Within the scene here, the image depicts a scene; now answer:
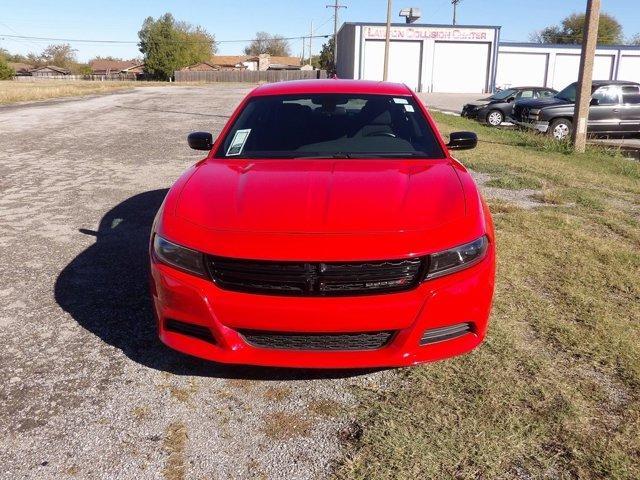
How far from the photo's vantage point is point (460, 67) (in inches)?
1745

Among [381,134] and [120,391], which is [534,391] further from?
[120,391]

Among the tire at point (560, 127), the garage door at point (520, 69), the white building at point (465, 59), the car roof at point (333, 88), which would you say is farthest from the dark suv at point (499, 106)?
the garage door at point (520, 69)

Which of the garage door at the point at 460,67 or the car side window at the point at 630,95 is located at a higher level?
the garage door at the point at 460,67

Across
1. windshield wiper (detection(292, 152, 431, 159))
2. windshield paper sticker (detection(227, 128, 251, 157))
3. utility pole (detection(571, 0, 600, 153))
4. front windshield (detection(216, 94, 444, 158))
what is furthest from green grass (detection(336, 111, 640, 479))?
utility pole (detection(571, 0, 600, 153))

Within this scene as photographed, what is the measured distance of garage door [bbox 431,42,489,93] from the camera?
44094 millimetres

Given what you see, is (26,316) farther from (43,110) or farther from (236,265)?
(43,110)

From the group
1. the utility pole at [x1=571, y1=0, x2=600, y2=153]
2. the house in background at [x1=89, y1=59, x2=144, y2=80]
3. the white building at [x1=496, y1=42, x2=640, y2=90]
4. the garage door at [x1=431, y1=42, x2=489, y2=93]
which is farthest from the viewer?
the house in background at [x1=89, y1=59, x2=144, y2=80]

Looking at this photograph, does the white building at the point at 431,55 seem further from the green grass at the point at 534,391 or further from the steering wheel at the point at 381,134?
the steering wheel at the point at 381,134

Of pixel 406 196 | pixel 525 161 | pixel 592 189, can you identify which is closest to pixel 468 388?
pixel 406 196

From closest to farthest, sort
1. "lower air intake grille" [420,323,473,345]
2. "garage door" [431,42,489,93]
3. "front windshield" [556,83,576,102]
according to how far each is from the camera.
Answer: "lower air intake grille" [420,323,473,345] → "front windshield" [556,83,576,102] → "garage door" [431,42,489,93]

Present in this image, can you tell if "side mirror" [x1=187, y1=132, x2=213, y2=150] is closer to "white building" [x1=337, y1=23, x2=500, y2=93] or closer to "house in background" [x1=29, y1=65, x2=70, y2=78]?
"white building" [x1=337, y1=23, x2=500, y2=93]

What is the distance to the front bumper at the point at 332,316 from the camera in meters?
2.47

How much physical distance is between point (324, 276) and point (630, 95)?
51.4 feet

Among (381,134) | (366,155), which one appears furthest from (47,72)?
(366,155)
